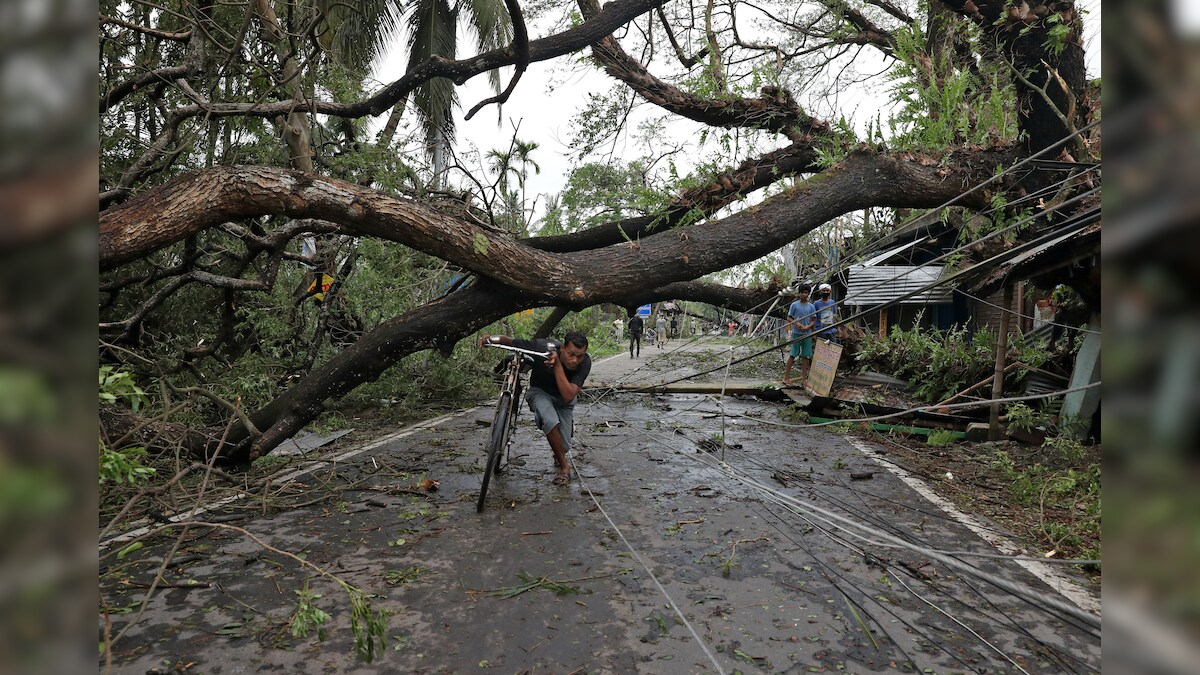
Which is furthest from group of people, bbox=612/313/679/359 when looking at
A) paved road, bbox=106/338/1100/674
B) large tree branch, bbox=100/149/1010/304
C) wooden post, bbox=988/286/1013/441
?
paved road, bbox=106/338/1100/674

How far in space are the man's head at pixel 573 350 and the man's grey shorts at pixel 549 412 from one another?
367 mm

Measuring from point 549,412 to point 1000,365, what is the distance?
5.36 metres

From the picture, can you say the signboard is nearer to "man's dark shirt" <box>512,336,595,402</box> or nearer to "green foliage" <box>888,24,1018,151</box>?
"green foliage" <box>888,24,1018,151</box>

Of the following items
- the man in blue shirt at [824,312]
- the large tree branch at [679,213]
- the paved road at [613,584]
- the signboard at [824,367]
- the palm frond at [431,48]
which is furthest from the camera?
the palm frond at [431,48]

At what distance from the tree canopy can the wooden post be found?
1.03 meters

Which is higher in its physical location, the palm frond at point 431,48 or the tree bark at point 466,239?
the palm frond at point 431,48

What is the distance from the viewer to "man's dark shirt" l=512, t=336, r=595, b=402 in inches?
267

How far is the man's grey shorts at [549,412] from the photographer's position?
6724 mm

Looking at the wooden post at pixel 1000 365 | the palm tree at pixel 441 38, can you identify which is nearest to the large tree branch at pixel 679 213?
the wooden post at pixel 1000 365

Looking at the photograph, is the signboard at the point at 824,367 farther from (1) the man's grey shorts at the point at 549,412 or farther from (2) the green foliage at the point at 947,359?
(1) the man's grey shorts at the point at 549,412

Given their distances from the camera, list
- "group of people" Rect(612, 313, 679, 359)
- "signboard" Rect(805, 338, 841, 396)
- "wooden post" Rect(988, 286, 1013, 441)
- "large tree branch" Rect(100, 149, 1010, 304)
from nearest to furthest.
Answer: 1. "large tree branch" Rect(100, 149, 1010, 304)
2. "wooden post" Rect(988, 286, 1013, 441)
3. "signboard" Rect(805, 338, 841, 396)
4. "group of people" Rect(612, 313, 679, 359)

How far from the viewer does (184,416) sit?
698 centimetres
